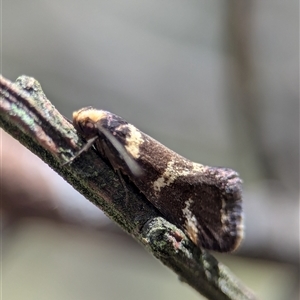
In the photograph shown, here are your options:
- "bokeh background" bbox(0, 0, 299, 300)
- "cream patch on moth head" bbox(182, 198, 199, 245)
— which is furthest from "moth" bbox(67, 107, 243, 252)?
"bokeh background" bbox(0, 0, 299, 300)

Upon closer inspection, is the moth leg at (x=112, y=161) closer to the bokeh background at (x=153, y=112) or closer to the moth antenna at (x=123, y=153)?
the moth antenna at (x=123, y=153)

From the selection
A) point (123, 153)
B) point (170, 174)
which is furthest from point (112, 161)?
point (170, 174)

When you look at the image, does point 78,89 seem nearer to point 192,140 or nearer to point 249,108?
point 192,140

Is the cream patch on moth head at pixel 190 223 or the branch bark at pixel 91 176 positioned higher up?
the cream patch on moth head at pixel 190 223

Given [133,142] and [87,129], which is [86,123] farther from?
[133,142]

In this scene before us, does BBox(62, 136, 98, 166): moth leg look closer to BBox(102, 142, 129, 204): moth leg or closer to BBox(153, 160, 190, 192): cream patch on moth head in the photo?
BBox(102, 142, 129, 204): moth leg

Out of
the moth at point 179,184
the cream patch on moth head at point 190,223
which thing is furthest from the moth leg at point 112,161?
the cream patch on moth head at point 190,223

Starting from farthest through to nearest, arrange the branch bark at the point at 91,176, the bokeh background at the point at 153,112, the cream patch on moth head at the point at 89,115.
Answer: the bokeh background at the point at 153,112 < the cream patch on moth head at the point at 89,115 < the branch bark at the point at 91,176

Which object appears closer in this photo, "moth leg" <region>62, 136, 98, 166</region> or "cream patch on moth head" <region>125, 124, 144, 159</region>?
"moth leg" <region>62, 136, 98, 166</region>
